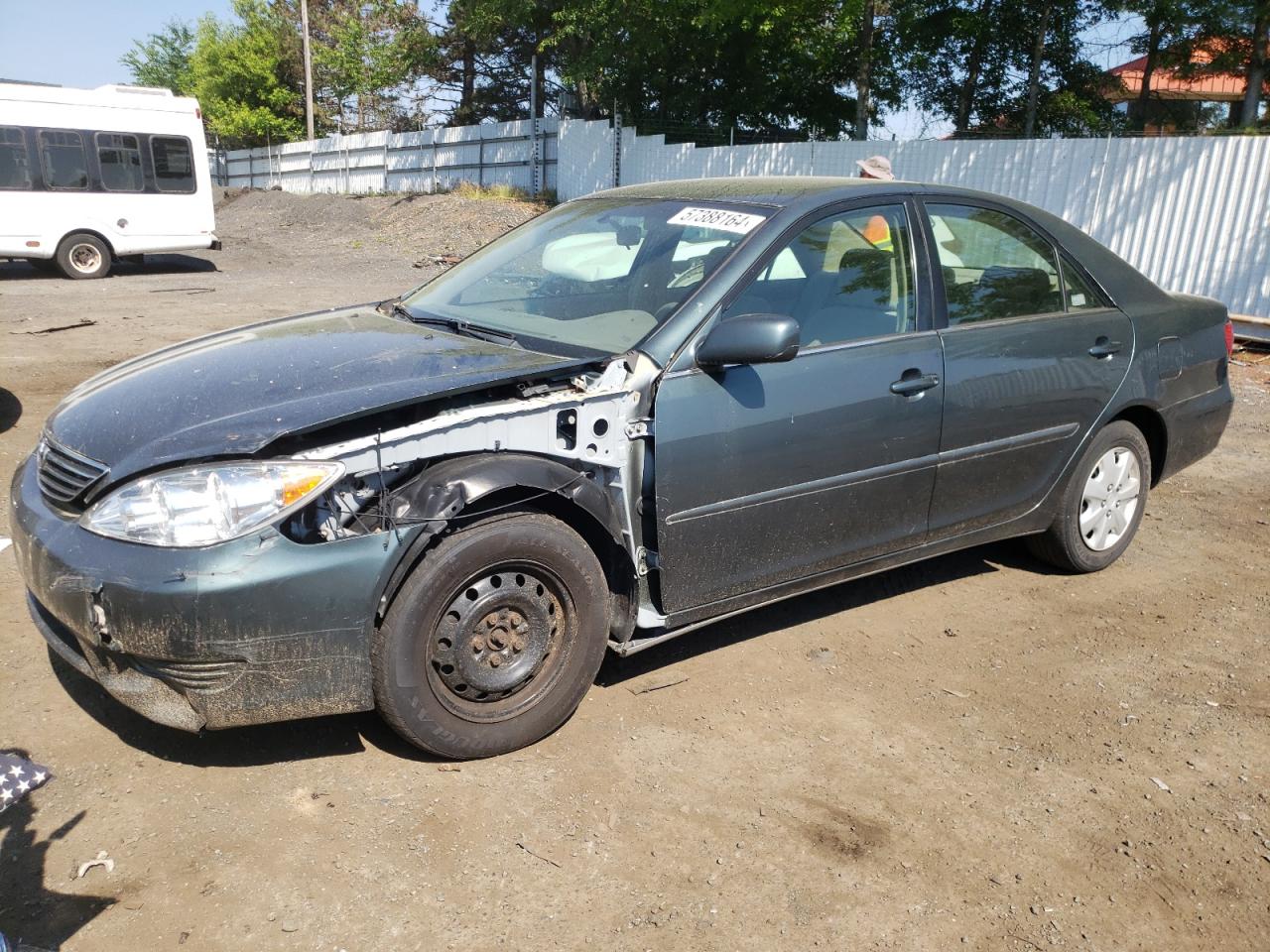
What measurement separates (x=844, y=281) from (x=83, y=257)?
16.8m

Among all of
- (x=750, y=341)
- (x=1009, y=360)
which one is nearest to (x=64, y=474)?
(x=750, y=341)

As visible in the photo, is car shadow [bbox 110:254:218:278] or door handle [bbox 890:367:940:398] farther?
car shadow [bbox 110:254:218:278]

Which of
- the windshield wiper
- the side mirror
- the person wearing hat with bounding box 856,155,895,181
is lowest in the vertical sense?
the windshield wiper

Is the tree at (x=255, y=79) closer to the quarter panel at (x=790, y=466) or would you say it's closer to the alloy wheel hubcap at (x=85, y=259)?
the alloy wheel hubcap at (x=85, y=259)

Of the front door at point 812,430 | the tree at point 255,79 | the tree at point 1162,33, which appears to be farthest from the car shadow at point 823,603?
the tree at point 255,79

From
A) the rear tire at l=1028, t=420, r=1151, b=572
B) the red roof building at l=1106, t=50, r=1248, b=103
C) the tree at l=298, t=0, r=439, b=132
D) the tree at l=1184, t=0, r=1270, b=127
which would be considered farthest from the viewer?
the tree at l=298, t=0, r=439, b=132

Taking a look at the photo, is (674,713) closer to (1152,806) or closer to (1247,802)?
(1152,806)

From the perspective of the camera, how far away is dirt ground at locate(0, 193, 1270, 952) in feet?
8.56

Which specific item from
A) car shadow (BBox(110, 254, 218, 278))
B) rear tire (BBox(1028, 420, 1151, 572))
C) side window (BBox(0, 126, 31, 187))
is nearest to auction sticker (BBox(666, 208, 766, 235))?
rear tire (BBox(1028, 420, 1151, 572))

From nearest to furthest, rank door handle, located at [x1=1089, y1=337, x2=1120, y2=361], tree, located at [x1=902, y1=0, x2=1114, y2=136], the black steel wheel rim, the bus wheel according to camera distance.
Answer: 1. the black steel wheel rim
2. door handle, located at [x1=1089, y1=337, x2=1120, y2=361]
3. the bus wheel
4. tree, located at [x1=902, y1=0, x2=1114, y2=136]

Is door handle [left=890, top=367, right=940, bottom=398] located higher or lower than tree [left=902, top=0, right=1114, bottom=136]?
lower

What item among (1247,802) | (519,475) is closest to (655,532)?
(519,475)

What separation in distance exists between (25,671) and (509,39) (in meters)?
42.3

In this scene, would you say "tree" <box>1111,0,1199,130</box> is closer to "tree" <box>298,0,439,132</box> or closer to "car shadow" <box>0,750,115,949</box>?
"car shadow" <box>0,750,115,949</box>
